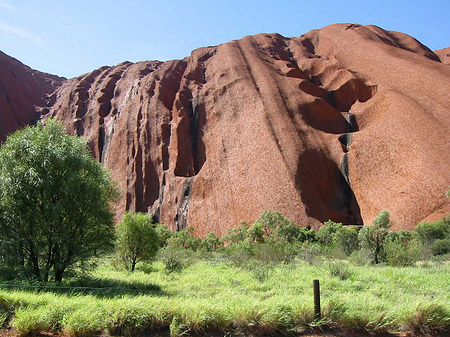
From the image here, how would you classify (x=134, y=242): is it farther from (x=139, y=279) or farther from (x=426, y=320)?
(x=426, y=320)

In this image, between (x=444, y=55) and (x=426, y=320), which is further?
(x=444, y=55)

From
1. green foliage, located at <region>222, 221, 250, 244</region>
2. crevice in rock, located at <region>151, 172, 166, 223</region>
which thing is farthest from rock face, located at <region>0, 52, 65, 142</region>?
green foliage, located at <region>222, 221, 250, 244</region>

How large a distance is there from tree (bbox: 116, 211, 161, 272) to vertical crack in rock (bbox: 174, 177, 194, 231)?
26.4 m

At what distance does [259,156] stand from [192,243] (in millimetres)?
13859

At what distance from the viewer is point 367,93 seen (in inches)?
1984

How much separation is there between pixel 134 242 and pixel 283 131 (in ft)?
98.3

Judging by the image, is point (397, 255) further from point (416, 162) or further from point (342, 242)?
point (416, 162)

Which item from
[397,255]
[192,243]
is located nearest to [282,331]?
[397,255]

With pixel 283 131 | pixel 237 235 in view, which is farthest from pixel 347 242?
pixel 283 131

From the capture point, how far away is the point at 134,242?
18906mm

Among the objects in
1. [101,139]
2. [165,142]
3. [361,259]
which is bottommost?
[361,259]

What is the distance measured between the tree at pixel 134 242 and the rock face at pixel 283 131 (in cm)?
2063

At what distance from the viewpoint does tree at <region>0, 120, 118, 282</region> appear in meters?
11.4

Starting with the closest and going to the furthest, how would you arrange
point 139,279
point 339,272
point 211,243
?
point 339,272 < point 139,279 < point 211,243
